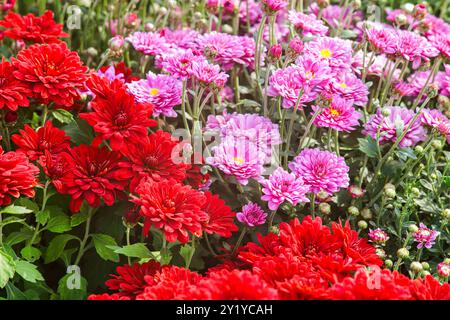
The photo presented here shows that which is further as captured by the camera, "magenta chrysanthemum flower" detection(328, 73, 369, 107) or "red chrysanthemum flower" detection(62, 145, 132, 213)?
"magenta chrysanthemum flower" detection(328, 73, 369, 107)

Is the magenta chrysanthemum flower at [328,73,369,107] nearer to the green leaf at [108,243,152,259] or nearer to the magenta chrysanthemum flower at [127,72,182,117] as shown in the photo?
the magenta chrysanthemum flower at [127,72,182,117]

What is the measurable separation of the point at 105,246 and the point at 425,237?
0.76m

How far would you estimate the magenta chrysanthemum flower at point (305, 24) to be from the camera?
191cm

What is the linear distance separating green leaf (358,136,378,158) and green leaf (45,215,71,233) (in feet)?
2.49

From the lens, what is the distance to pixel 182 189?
150 cm

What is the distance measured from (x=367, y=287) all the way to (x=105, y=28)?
1614 millimetres

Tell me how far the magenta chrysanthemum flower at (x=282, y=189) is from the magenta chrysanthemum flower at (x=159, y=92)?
0.31 meters

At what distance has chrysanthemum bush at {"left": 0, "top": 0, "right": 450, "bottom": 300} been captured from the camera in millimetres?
1463

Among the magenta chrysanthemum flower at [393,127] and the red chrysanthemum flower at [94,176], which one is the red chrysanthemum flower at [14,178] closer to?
the red chrysanthemum flower at [94,176]

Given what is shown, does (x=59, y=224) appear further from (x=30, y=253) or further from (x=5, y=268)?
(x=5, y=268)

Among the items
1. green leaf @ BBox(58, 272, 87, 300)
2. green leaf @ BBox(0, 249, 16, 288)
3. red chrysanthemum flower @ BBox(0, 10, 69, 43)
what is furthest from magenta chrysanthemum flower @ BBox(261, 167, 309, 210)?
red chrysanthemum flower @ BBox(0, 10, 69, 43)

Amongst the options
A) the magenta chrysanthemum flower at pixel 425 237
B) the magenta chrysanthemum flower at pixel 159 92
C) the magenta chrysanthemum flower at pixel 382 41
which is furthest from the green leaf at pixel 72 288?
the magenta chrysanthemum flower at pixel 382 41

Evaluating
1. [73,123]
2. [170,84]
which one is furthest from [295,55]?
[73,123]
